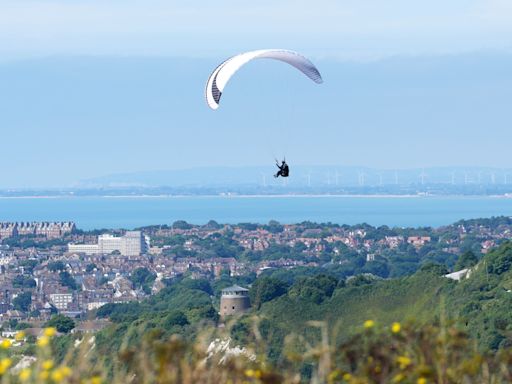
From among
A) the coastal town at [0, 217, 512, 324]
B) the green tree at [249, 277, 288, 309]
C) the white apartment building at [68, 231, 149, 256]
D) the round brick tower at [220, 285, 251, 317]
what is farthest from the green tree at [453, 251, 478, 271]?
the white apartment building at [68, 231, 149, 256]

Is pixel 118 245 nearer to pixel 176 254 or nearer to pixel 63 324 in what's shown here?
pixel 176 254

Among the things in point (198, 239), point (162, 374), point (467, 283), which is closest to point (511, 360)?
point (162, 374)

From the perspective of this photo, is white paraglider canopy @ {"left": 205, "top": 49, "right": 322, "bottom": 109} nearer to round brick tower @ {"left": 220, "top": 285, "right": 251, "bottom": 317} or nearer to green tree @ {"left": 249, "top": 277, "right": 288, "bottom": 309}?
round brick tower @ {"left": 220, "top": 285, "right": 251, "bottom": 317}

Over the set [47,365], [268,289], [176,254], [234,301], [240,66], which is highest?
[240,66]

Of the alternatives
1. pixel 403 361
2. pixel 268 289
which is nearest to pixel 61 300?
pixel 268 289

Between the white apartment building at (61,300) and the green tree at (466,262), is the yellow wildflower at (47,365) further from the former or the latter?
the white apartment building at (61,300)

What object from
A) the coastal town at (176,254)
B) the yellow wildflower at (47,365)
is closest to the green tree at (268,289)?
the coastal town at (176,254)
